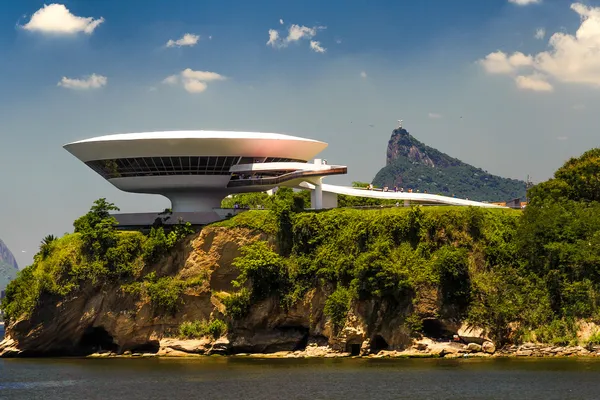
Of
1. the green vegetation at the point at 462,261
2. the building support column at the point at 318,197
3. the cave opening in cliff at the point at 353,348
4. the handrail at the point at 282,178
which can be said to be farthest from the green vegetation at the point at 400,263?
the building support column at the point at 318,197

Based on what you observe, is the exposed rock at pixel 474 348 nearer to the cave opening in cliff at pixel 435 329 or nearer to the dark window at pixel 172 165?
the cave opening in cliff at pixel 435 329

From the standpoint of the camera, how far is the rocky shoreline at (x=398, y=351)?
54.2 meters

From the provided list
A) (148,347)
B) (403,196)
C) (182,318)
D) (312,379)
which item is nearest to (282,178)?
(403,196)

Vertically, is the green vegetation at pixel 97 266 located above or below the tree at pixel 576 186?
below

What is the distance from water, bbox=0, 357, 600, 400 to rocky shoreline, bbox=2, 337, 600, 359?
91.5 inches

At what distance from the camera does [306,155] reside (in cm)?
7331

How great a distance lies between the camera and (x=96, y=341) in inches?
2630

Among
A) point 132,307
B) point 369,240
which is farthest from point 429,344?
point 132,307

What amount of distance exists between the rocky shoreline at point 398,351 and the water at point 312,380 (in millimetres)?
2324

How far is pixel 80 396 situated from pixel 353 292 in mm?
19858

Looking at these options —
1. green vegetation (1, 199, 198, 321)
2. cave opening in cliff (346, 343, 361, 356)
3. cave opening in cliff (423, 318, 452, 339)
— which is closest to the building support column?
green vegetation (1, 199, 198, 321)

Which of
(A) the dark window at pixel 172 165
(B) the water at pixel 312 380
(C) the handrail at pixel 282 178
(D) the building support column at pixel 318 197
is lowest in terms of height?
(B) the water at pixel 312 380

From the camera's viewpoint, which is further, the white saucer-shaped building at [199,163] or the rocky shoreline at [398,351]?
the white saucer-shaped building at [199,163]

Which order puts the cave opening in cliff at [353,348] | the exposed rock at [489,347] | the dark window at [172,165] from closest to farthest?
1. the exposed rock at [489,347]
2. the cave opening in cliff at [353,348]
3. the dark window at [172,165]
